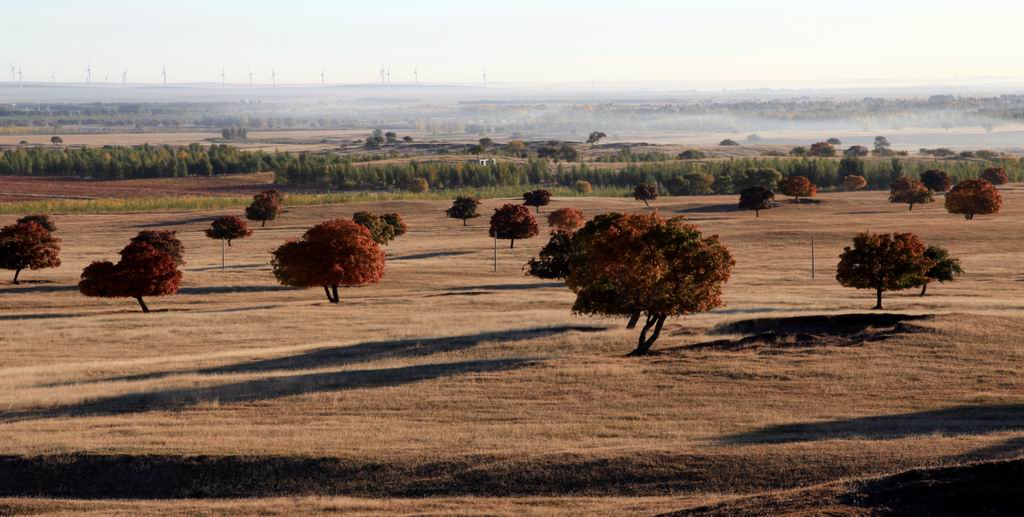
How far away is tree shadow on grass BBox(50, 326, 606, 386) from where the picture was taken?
53.0 metres

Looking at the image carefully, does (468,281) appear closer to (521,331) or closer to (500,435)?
(521,331)

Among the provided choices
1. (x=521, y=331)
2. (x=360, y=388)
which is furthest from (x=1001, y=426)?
(x=521, y=331)

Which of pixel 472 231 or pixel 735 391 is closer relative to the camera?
pixel 735 391

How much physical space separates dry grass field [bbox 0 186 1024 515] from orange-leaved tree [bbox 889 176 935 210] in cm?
6682

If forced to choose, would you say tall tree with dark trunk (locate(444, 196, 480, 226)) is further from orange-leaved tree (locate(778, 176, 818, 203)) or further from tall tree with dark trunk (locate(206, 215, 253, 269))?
orange-leaved tree (locate(778, 176, 818, 203))

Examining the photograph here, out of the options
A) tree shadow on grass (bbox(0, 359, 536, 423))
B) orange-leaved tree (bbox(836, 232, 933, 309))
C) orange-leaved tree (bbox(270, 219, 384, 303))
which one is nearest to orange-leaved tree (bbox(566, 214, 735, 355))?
tree shadow on grass (bbox(0, 359, 536, 423))

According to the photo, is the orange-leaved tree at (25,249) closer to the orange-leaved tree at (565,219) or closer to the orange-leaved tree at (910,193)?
the orange-leaved tree at (565,219)

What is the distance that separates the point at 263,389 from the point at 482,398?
8.66m

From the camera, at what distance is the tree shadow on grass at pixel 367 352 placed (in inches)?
2088

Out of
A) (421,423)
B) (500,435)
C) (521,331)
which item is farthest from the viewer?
(521,331)

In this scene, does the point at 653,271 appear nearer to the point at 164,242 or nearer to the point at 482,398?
the point at 482,398

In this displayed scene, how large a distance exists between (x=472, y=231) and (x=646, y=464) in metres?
100

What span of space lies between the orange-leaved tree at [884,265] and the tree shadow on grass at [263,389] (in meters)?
26.2

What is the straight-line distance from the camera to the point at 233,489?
33.1 m
